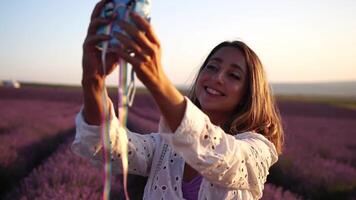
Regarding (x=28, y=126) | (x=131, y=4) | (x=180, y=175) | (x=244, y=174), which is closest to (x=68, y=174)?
(x=180, y=175)

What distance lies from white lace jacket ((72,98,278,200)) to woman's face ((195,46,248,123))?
0.14m

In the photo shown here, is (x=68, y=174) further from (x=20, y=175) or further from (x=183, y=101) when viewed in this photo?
(x=183, y=101)

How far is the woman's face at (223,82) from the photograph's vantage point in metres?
1.61

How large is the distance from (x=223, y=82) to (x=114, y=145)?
453 millimetres

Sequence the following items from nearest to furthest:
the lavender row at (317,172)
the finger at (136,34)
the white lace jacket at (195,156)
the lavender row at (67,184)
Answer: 1. the finger at (136,34)
2. the white lace jacket at (195,156)
3. the lavender row at (67,184)
4. the lavender row at (317,172)

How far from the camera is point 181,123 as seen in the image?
1043mm

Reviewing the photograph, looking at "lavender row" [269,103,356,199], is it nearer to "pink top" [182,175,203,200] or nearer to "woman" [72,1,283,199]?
"woman" [72,1,283,199]

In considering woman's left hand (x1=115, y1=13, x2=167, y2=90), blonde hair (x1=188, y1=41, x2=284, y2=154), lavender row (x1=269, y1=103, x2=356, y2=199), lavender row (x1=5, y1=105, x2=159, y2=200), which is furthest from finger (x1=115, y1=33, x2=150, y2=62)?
lavender row (x1=269, y1=103, x2=356, y2=199)

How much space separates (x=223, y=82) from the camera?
1595mm

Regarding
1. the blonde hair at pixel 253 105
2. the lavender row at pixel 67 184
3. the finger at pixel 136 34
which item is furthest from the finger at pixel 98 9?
the lavender row at pixel 67 184

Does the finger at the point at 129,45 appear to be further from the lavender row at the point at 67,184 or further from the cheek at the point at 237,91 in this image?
the lavender row at the point at 67,184

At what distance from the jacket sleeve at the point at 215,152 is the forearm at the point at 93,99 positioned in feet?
0.62

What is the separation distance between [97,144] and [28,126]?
7.16 meters

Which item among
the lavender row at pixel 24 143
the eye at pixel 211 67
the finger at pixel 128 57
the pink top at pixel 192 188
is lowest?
the lavender row at pixel 24 143
